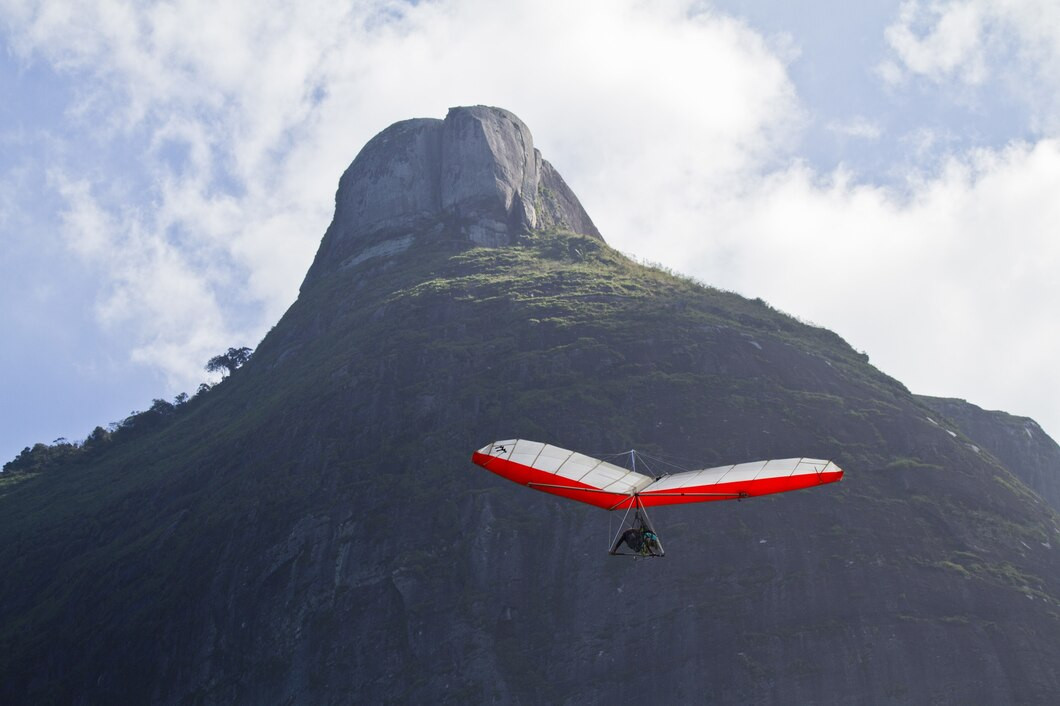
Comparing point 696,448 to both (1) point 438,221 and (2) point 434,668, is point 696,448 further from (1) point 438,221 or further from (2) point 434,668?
(1) point 438,221

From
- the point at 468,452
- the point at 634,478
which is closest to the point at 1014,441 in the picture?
the point at 468,452

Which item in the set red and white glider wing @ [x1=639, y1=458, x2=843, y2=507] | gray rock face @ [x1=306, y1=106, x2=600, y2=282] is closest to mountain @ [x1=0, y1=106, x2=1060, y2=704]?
gray rock face @ [x1=306, y1=106, x2=600, y2=282]

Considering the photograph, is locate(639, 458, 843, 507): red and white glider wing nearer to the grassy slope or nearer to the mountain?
the mountain

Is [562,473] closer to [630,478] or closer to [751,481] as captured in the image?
[630,478]

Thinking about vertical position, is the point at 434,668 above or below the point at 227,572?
below

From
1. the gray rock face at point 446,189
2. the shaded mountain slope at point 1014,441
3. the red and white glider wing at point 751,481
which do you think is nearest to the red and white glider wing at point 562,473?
the red and white glider wing at point 751,481

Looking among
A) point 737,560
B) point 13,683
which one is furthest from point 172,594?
point 737,560

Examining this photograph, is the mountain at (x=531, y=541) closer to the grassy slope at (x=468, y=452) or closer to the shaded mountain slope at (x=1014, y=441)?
the grassy slope at (x=468, y=452)
